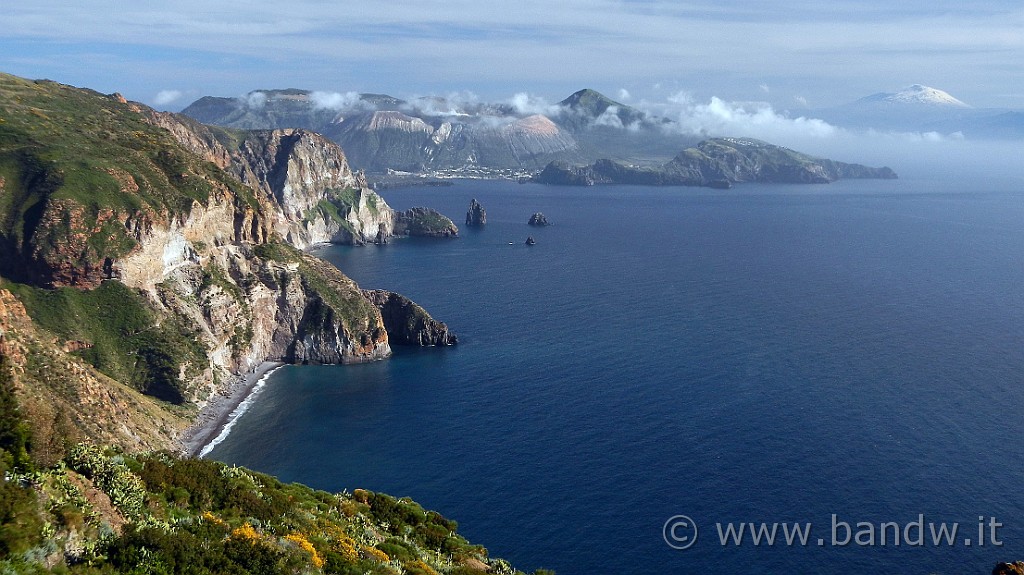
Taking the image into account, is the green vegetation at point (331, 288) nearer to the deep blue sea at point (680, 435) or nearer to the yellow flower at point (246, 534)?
the deep blue sea at point (680, 435)

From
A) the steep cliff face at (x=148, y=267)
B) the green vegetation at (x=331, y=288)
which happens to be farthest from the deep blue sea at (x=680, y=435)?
the green vegetation at (x=331, y=288)

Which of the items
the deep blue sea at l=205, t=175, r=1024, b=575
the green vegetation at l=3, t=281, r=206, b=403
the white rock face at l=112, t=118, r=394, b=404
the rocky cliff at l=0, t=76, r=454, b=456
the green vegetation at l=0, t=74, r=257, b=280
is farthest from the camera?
the white rock face at l=112, t=118, r=394, b=404

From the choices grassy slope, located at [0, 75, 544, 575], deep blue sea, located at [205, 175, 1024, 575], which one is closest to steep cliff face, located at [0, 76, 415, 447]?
Answer: grassy slope, located at [0, 75, 544, 575]

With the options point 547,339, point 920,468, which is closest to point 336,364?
point 547,339

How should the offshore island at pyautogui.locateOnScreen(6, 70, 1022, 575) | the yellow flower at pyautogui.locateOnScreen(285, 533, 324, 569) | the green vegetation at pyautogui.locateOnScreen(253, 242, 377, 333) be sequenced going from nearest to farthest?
the offshore island at pyautogui.locateOnScreen(6, 70, 1022, 575), the yellow flower at pyautogui.locateOnScreen(285, 533, 324, 569), the green vegetation at pyautogui.locateOnScreen(253, 242, 377, 333)

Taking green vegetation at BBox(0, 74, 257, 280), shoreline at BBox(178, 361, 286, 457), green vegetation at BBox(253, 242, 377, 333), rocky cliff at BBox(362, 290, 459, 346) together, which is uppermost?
green vegetation at BBox(0, 74, 257, 280)

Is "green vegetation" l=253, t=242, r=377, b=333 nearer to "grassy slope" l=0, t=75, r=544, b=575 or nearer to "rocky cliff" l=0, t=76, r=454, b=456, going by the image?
"rocky cliff" l=0, t=76, r=454, b=456
